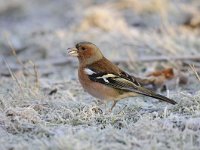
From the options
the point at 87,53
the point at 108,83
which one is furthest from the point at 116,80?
the point at 87,53

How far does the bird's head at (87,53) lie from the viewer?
6.32m

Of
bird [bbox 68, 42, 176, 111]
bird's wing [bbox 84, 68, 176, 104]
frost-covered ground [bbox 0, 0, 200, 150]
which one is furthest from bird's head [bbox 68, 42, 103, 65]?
frost-covered ground [bbox 0, 0, 200, 150]

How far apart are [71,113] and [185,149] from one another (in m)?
1.28

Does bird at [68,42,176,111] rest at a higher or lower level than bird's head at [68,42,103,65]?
lower

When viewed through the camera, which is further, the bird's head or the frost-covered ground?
the bird's head

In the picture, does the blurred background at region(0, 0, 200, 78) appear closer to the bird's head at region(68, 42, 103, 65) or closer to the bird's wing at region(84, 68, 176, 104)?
the bird's head at region(68, 42, 103, 65)

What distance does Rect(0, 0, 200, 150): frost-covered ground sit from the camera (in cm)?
481

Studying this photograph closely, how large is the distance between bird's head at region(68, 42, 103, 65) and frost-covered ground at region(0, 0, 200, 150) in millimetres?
431

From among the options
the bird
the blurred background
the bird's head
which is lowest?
the bird

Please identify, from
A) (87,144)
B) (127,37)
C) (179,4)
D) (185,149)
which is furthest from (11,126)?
(179,4)

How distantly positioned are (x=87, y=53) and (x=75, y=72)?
232 centimetres

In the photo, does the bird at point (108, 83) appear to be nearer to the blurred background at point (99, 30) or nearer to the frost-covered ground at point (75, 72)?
the frost-covered ground at point (75, 72)

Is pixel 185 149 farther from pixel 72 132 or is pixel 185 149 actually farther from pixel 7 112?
pixel 7 112

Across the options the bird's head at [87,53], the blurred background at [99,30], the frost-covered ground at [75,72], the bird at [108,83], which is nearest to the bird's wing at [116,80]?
the bird at [108,83]
